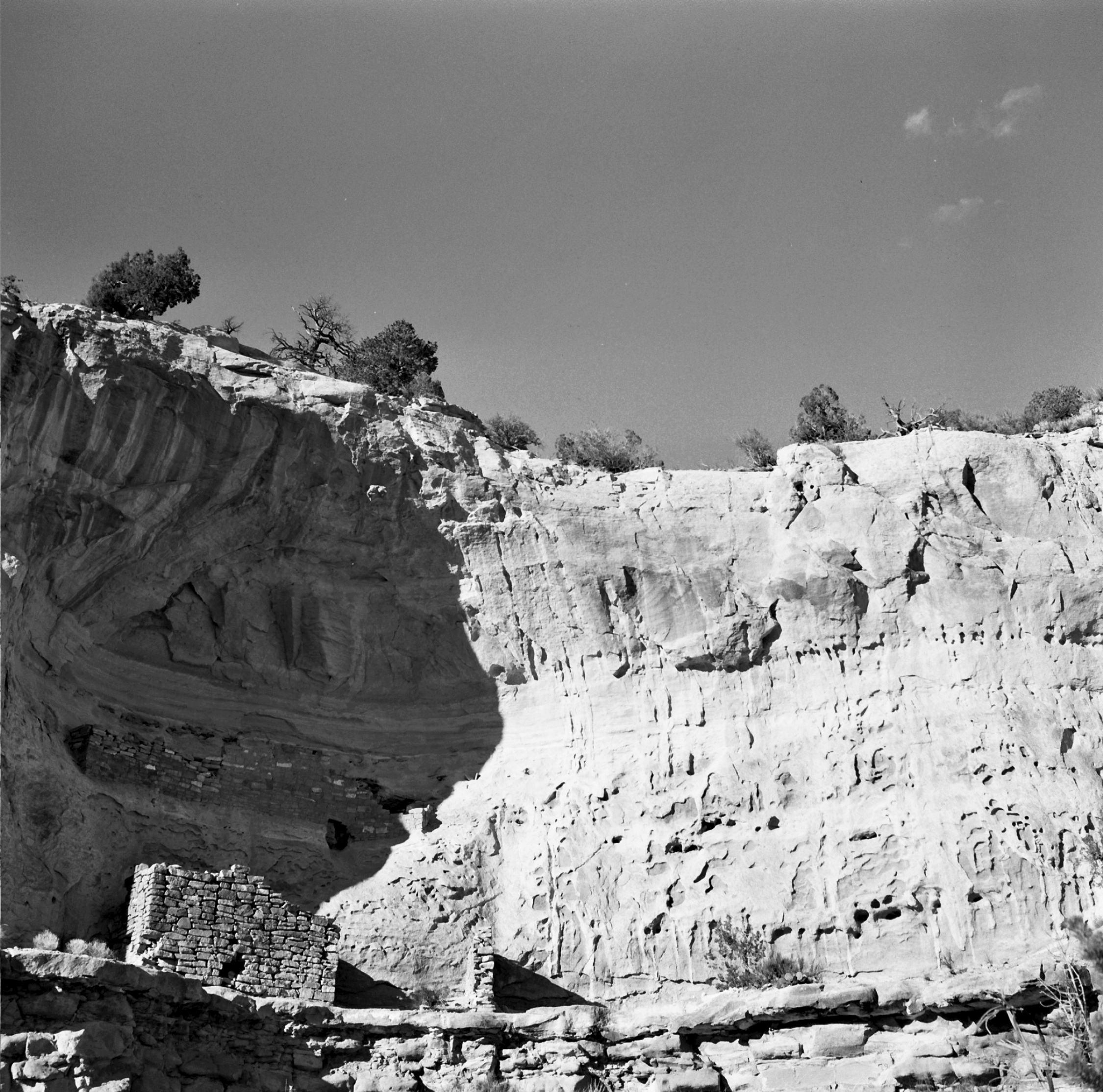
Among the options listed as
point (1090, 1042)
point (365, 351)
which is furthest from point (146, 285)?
point (1090, 1042)

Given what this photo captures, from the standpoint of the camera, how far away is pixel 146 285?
2919 centimetres

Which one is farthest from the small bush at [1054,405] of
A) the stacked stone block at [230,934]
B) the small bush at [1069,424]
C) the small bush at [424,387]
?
the stacked stone block at [230,934]

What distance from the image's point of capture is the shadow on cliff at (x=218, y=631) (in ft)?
67.7

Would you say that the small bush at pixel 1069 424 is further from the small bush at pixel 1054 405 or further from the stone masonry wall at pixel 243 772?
the stone masonry wall at pixel 243 772

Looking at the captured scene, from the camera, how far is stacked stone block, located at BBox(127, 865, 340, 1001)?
18.7m

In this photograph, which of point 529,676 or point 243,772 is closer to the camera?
point 243,772

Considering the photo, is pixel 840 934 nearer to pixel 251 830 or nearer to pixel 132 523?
pixel 251 830

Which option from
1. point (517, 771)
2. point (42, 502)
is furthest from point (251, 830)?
point (42, 502)

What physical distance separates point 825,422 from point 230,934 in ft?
59.6

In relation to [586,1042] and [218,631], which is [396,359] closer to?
[218,631]

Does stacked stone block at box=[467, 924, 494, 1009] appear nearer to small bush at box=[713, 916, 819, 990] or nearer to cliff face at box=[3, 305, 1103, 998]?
cliff face at box=[3, 305, 1103, 998]

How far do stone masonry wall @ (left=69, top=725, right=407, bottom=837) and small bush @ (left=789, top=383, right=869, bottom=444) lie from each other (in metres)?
13.0

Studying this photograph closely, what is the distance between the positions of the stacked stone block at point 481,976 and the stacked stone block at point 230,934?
175 cm

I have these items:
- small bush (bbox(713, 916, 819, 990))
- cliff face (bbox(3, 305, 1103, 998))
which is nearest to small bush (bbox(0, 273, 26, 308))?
cliff face (bbox(3, 305, 1103, 998))
